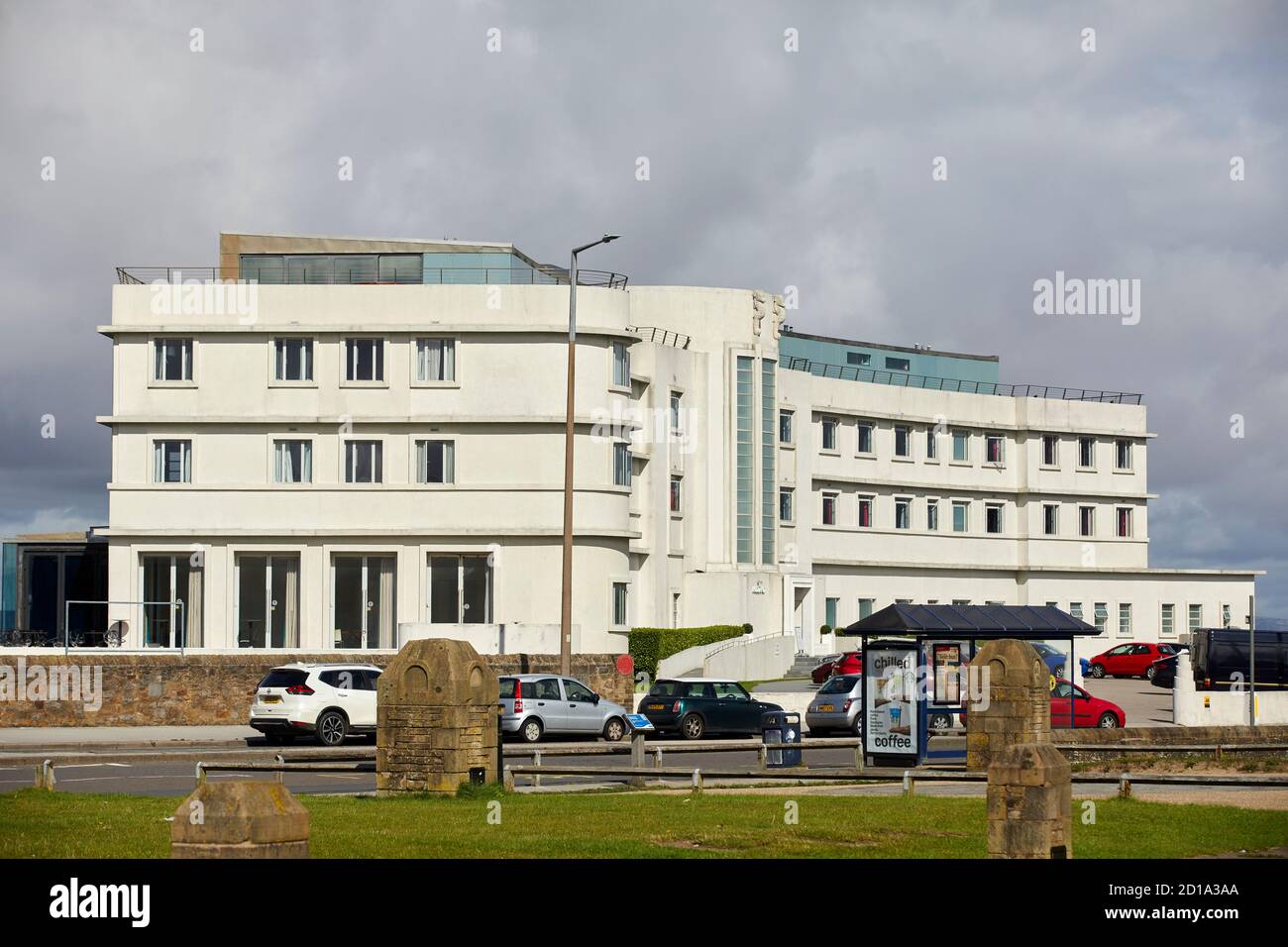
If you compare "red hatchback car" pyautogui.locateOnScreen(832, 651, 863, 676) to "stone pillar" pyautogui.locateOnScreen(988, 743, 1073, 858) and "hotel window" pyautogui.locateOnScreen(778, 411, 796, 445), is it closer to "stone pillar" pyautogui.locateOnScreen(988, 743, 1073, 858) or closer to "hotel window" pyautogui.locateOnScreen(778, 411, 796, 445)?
"hotel window" pyautogui.locateOnScreen(778, 411, 796, 445)

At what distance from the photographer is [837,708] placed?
1523 inches

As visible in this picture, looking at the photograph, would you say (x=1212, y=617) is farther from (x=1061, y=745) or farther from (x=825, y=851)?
(x=825, y=851)

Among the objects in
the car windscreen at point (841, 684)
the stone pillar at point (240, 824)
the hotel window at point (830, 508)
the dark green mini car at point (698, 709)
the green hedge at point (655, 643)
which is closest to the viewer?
the stone pillar at point (240, 824)

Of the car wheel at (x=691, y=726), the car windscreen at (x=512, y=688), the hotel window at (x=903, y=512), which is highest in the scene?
the hotel window at (x=903, y=512)

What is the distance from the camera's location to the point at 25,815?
16953 millimetres

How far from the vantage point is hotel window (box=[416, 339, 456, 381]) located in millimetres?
53500

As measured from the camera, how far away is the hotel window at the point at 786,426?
67938 mm

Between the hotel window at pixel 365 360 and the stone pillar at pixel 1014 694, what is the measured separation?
30975 mm

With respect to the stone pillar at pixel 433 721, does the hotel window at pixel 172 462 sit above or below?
above

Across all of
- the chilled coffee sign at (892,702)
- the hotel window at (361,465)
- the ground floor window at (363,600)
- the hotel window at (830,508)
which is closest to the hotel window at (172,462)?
the hotel window at (361,465)

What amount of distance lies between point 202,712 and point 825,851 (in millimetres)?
27495

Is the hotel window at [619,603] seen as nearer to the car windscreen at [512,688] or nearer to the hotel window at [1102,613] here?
the car windscreen at [512,688]

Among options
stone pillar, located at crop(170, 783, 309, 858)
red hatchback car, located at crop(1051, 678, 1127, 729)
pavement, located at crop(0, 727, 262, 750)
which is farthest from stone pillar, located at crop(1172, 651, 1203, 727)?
stone pillar, located at crop(170, 783, 309, 858)

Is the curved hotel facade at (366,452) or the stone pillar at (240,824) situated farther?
the curved hotel facade at (366,452)
